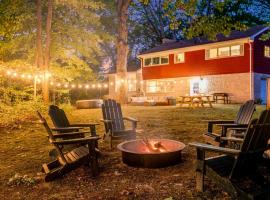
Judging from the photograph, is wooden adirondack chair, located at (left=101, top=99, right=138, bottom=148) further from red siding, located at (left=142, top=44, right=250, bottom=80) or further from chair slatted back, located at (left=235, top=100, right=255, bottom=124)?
red siding, located at (left=142, top=44, right=250, bottom=80)

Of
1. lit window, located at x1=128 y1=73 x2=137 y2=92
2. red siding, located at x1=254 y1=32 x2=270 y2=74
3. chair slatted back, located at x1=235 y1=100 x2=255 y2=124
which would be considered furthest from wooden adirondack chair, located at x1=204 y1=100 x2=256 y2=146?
lit window, located at x1=128 y1=73 x2=137 y2=92

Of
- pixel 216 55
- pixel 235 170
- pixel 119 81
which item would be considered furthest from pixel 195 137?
pixel 216 55

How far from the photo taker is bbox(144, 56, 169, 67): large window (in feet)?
101

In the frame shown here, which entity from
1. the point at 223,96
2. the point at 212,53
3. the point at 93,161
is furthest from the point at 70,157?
the point at 212,53

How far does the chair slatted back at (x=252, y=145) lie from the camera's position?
3.11m

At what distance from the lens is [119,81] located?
24141 mm

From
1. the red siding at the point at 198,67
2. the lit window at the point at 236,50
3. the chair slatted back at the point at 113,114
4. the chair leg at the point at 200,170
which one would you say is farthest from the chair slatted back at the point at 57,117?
the lit window at the point at 236,50

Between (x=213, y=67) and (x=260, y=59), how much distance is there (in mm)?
4039

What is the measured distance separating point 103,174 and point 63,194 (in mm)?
928

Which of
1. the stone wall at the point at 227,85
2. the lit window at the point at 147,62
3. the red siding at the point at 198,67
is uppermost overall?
the lit window at the point at 147,62

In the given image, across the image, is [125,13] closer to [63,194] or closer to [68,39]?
[68,39]

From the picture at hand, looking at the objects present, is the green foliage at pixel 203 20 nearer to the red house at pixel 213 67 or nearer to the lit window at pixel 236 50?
the red house at pixel 213 67

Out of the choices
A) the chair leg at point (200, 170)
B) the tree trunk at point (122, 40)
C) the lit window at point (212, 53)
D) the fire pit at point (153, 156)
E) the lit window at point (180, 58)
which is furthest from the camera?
the lit window at point (180, 58)

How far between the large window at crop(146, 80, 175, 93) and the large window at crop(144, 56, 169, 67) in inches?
77.1
